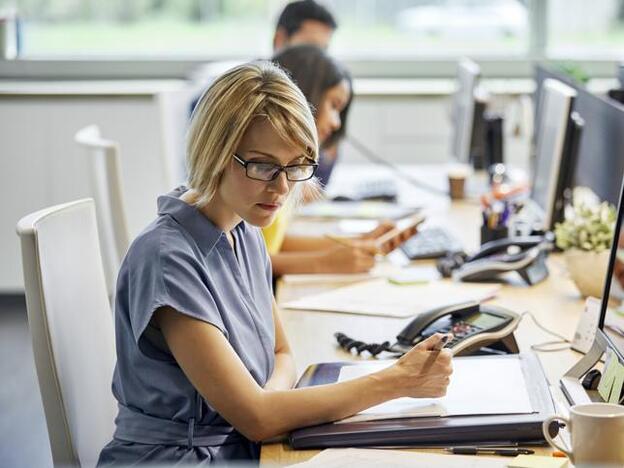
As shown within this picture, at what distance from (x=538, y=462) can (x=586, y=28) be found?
419 cm

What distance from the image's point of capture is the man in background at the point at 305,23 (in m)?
3.70

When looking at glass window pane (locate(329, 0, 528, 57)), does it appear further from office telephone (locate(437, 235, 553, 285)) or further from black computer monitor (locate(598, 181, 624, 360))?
black computer monitor (locate(598, 181, 624, 360))

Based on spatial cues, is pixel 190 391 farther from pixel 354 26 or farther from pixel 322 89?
pixel 354 26

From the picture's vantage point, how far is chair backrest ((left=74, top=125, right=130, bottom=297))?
2721 millimetres

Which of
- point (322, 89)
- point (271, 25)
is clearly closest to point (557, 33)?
point (271, 25)

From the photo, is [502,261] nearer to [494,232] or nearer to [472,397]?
[494,232]

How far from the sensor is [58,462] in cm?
167

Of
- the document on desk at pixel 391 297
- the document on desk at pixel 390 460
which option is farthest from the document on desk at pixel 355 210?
the document on desk at pixel 390 460

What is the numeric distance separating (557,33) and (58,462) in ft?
13.2

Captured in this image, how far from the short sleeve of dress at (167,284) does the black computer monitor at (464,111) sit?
2.33 metres

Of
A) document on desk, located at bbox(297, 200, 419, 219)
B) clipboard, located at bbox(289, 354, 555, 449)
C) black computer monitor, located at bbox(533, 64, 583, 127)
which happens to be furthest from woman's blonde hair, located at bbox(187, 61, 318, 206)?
black computer monitor, located at bbox(533, 64, 583, 127)

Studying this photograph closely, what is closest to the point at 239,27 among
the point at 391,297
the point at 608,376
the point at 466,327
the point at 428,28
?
the point at 428,28

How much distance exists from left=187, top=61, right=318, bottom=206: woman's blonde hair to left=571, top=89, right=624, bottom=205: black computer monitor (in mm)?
1166

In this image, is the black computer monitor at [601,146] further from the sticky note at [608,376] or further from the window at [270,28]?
the window at [270,28]
